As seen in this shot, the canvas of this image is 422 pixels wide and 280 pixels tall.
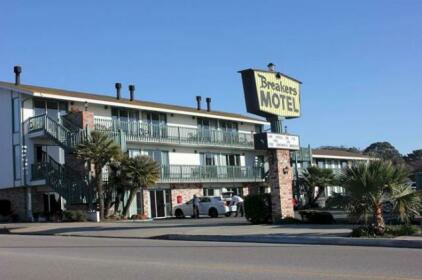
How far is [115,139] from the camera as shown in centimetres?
3588

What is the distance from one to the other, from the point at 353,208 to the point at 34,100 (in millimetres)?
24897

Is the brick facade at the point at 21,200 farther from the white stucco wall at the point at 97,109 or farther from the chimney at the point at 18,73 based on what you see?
the chimney at the point at 18,73

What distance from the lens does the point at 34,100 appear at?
36469 millimetres

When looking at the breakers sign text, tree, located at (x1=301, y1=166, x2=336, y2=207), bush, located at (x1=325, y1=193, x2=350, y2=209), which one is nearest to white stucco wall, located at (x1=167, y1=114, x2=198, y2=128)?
tree, located at (x1=301, y1=166, x2=336, y2=207)

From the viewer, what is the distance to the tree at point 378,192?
1666 centimetres

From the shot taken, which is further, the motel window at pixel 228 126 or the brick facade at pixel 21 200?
the motel window at pixel 228 126

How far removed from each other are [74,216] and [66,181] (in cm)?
263

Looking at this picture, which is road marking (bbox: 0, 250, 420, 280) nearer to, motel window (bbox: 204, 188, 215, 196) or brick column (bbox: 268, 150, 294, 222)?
brick column (bbox: 268, 150, 294, 222)

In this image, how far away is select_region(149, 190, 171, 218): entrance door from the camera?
40594 mm

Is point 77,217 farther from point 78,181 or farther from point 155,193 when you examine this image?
point 155,193

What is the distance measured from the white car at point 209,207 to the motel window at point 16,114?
11355mm

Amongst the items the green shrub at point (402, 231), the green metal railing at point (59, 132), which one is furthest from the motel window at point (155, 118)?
the green shrub at point (402, 231)

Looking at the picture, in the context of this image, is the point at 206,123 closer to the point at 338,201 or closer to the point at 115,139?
the point at 115,139

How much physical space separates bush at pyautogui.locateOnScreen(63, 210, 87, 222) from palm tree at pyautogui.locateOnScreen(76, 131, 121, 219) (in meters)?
1.11
